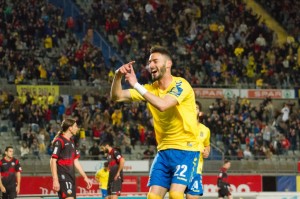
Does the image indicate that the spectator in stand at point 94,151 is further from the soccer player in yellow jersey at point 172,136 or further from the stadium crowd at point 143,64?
the soccer player in yellow jersey at point 172,136

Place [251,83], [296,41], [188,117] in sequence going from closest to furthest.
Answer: [188,117] → [251,83] → [296,41]

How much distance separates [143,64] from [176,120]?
24.7m

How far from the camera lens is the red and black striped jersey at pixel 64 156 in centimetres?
1423

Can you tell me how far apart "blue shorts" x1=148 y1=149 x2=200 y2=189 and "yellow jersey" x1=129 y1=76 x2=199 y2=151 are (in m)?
0.09

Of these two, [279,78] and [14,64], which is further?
[279,78]

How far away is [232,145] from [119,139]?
4842 mm

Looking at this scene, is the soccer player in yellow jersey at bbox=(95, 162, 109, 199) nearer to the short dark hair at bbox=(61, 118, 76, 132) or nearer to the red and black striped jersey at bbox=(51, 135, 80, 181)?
the red and black striped jersey at bbox=(51, 135, 80, 181)

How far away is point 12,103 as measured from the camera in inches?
1129

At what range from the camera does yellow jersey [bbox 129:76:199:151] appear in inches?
368

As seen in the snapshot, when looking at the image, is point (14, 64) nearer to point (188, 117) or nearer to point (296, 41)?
point (296, 41)

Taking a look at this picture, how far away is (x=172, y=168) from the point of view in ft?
31.0

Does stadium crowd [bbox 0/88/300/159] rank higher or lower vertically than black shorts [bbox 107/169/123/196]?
higher

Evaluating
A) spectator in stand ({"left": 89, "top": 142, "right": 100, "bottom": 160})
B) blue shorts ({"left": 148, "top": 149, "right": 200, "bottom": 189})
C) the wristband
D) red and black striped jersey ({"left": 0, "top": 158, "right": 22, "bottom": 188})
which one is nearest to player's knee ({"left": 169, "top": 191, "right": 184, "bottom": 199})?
blue shorts ({"left": 148, "top": 149, "right": 200, "bottom": 189})

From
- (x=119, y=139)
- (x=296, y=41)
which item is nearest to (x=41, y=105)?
(x=119, y=139)
